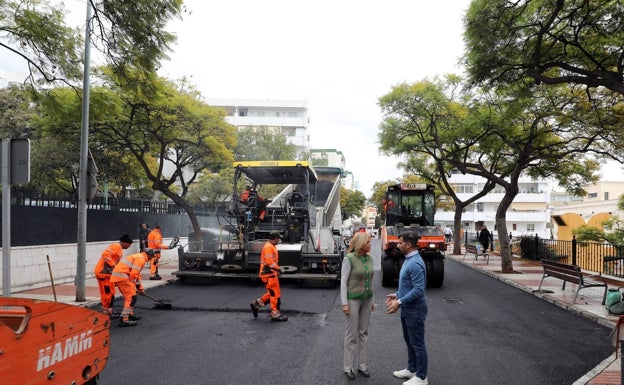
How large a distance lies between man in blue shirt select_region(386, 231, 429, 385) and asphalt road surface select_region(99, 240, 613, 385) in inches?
13.8

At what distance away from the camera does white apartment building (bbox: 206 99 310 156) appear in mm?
64125

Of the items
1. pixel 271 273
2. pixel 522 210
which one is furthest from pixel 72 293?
pixel 522 210

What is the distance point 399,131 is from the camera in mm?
20781

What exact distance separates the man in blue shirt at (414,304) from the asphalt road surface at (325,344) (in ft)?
1.15

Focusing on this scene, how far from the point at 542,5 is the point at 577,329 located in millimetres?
6297

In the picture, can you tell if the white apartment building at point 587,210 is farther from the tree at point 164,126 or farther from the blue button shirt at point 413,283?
the blue button shirt at point 413,283

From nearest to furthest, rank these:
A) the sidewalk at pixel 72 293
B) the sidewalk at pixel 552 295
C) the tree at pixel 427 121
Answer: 1. the sidewalk at pixel 552 295
2. the sidewalk at pixel 72 293
3. the tree at pixel 427 121

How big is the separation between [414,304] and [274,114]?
205ft

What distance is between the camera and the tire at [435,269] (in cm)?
1237

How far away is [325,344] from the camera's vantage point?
6.66 m

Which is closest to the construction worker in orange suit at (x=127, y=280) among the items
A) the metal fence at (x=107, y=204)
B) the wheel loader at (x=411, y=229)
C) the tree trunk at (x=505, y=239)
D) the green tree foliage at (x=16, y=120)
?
the metal fence at (x=107, y=204)

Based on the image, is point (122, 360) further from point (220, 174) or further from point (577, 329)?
point (220, 174)

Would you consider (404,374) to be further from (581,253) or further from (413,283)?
(581,253)

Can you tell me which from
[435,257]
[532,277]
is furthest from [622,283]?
[435,257]
